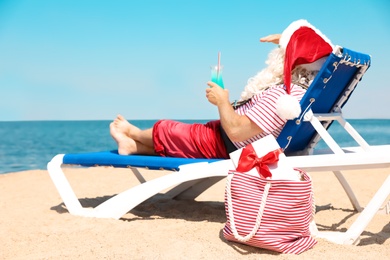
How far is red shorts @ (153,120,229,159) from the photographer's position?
3941 mm

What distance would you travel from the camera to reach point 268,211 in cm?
283

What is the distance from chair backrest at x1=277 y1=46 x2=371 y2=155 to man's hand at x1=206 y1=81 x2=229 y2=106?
0.47 meters

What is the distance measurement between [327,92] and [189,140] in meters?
1.14

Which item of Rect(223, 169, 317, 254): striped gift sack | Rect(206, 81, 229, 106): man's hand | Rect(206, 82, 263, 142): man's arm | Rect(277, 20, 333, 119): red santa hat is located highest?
Rect(277, 20, 333, 119): red santa hat

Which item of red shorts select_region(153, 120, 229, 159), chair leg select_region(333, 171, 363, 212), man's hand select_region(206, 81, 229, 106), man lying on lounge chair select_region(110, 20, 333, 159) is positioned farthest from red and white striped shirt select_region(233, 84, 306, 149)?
chair leg select_region(333, 171, 363, 212)

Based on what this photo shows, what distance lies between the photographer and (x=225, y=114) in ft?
11.3

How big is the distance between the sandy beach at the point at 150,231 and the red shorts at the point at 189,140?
20.6 inches

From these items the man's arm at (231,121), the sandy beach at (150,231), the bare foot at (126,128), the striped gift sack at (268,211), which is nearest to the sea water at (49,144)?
the sandy beach at (150,231)

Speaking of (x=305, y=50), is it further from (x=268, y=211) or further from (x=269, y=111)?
(x=268, y=211)

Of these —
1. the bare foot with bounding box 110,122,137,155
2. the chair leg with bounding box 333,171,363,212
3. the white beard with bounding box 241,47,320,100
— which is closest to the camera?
the white beard with bounding box 241,47,320,100

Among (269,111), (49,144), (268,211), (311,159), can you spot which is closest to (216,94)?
(269,111)

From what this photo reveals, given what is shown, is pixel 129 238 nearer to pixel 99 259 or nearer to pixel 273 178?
pixel 99 259

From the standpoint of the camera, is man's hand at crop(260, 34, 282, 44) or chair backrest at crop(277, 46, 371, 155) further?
man's hand at crop(260, 34, 282, 44)

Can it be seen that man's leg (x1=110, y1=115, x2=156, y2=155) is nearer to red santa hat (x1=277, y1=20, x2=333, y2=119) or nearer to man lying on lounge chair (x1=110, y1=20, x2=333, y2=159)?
man lying on lounge chair (x1=110, y1=20, x2=333, y2=159)
